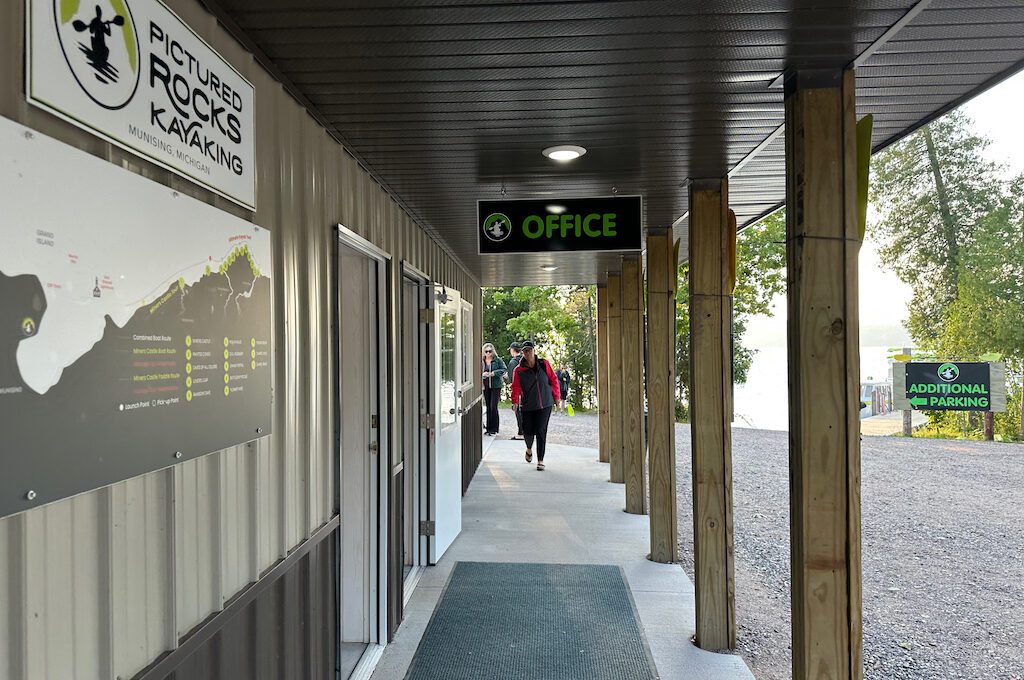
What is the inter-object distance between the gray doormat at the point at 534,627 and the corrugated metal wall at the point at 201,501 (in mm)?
1308

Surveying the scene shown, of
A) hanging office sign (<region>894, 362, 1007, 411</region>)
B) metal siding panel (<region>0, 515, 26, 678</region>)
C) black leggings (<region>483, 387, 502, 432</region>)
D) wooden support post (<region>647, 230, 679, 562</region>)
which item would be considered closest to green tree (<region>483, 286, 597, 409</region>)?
black leggings (<region>483, 387, 502, 432</region>)

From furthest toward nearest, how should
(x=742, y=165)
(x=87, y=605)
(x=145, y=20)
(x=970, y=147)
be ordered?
(x=970, y=147) → (x=742, y=165) → (x=145, y=20) → (x=87, y=605)

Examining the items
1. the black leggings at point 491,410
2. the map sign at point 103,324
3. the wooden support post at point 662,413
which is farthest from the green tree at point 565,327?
the map sign at point 103,324

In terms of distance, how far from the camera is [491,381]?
1306 cm

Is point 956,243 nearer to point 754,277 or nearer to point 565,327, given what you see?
point 754,277

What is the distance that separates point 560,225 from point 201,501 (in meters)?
2.66

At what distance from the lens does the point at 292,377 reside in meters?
2.61

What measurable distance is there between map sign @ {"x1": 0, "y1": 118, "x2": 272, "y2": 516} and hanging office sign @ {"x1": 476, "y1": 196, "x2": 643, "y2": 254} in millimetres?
2170

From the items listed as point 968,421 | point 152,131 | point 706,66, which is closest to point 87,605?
point 152,131

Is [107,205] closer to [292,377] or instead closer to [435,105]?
[292,377]

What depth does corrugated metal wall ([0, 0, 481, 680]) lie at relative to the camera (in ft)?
4.19

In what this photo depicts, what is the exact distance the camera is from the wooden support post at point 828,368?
254cm

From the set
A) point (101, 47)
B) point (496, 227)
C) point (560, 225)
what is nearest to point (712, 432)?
point (560, 225)

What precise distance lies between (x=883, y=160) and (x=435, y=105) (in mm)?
24427
